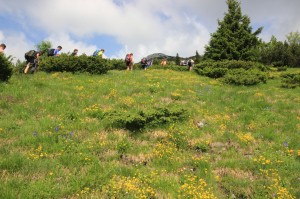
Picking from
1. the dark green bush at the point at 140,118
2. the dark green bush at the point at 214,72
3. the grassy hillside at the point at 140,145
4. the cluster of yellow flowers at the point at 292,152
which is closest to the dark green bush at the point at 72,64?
the grassy hillside at the point at 140,145

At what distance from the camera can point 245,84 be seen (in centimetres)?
2272

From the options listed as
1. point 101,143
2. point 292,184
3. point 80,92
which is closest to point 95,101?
point 80,92

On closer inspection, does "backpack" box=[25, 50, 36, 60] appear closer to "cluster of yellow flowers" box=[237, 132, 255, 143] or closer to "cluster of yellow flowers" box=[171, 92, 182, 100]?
"cluster of yellow flowers" box=[171, 92, 182, 100]

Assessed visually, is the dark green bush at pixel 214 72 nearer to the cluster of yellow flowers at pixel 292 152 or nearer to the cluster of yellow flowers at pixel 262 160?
the cluster of yellow flowers at pixel 292 152

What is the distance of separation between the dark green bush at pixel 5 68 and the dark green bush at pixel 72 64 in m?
5.94

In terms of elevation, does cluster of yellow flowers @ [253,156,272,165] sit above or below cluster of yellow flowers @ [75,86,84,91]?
below

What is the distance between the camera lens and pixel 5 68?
16281 millimetres

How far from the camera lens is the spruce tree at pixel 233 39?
130ft

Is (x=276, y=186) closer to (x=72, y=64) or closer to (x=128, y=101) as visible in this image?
(x=128, y=101)

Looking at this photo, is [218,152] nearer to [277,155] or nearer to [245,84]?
[277,155]

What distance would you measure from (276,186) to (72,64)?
17.7 m

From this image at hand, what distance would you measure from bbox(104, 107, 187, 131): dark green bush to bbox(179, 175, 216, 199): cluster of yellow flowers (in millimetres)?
3653

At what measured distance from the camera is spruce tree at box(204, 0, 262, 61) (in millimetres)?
39500

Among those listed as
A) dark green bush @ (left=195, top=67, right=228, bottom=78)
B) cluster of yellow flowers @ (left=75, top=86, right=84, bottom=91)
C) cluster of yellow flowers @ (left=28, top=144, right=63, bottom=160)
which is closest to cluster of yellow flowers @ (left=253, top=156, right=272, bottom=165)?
cluster of yellow flowers @ (left=28, top=144, right=63, bottom=160)
